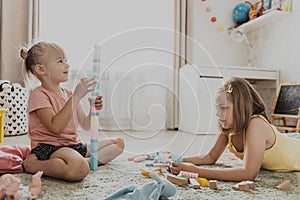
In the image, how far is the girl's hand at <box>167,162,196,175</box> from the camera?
95 cm

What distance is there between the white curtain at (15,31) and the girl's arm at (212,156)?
1.78 meters

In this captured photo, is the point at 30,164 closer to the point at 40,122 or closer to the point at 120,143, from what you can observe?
the point at 40,122

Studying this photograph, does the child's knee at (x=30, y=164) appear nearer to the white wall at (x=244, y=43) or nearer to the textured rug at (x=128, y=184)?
the textured rug at (x=128, y=184)

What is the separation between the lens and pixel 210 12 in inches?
118

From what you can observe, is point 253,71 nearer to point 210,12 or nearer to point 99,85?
point 210,12

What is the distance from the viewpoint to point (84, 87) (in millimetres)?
864

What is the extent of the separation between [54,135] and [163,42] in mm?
447

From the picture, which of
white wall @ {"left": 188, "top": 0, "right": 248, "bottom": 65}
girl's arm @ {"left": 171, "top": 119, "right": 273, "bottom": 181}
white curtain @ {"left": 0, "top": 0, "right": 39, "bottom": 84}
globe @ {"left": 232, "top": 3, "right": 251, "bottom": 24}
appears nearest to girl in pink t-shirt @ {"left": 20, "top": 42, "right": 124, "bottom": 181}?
girl's arm @ {"left": 171, "top": 119, "right": 273, "bottom": 181}

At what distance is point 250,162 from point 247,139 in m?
0.07

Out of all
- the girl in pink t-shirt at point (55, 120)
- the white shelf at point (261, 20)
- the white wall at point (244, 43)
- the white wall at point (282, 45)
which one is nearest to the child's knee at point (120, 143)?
the girl in pink t-shirt at point (55, 120)

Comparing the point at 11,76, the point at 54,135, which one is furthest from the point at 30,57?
the point at 11,76

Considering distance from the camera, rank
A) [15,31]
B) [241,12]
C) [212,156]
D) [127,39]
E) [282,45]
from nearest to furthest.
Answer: [127,39], [212,156], [15,31], [282,45], [241,12]

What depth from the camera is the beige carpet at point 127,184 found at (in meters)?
0.76

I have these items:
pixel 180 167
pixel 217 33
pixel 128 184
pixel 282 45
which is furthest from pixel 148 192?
pixel 217 33
